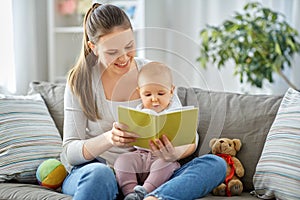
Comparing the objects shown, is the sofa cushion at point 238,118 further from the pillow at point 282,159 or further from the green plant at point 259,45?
the green plant at point 259,45

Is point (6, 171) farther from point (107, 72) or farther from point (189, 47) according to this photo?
point (189, 47)

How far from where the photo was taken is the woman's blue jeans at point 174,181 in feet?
5.68

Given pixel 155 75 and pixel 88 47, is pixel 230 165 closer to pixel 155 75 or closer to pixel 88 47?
pixel 155 75

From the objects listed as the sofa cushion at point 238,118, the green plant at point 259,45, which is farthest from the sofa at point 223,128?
the green plant at point 259,45

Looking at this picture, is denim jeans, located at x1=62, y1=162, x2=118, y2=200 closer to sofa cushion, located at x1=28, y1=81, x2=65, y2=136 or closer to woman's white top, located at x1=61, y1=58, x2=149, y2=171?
woman's white top, located at x1=61, y1=58, x2=149, y2=171

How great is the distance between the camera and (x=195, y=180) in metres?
1.81

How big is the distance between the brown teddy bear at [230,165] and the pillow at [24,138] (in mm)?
666

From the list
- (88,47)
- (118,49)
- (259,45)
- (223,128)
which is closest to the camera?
(118,49)

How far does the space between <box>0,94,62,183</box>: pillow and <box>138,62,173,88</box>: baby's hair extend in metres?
0.65

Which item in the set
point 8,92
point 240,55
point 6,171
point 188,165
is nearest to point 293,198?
point 188,165

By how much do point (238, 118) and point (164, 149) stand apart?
0.48 m

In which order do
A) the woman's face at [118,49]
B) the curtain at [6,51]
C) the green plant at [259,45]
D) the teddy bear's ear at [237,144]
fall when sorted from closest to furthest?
the woman's face at [118,49], the teddy bear's ear at [237,144], the green plant at [259,45], the curtain at [6,51]

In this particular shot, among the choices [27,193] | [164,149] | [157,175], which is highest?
[164,149]

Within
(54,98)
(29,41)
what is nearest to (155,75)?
(54,98)
